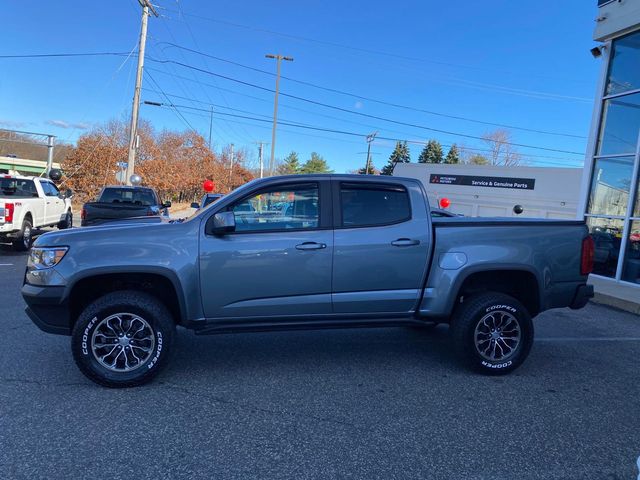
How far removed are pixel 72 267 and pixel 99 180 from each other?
29153 millimetres

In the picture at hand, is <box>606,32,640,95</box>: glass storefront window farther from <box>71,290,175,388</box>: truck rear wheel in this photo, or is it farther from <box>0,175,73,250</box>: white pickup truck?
<box>0,175,73,250</box>: white pickup truck

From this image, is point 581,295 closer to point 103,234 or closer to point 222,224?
point 222,224

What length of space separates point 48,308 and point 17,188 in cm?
1008

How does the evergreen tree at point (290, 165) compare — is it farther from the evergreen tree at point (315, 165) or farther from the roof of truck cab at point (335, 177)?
the roof of truck cab at point (335, 177)

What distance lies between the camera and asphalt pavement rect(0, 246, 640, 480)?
2852 millimetres

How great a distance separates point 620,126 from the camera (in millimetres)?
11023

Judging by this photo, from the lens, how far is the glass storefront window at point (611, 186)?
10.8m

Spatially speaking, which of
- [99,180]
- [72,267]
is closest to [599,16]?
[72,267]

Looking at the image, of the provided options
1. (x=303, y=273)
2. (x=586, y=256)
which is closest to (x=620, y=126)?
(x=586, y=256)

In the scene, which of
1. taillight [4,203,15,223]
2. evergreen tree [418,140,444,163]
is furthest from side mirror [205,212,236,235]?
evergreen tree [418,140,444,163]

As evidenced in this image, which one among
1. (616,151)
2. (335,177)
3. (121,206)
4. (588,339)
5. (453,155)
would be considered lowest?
(588,339)

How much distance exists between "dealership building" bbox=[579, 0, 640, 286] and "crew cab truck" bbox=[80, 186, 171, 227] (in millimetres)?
11083

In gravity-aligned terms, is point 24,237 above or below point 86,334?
below

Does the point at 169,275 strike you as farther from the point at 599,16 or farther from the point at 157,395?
the point at 599,16
